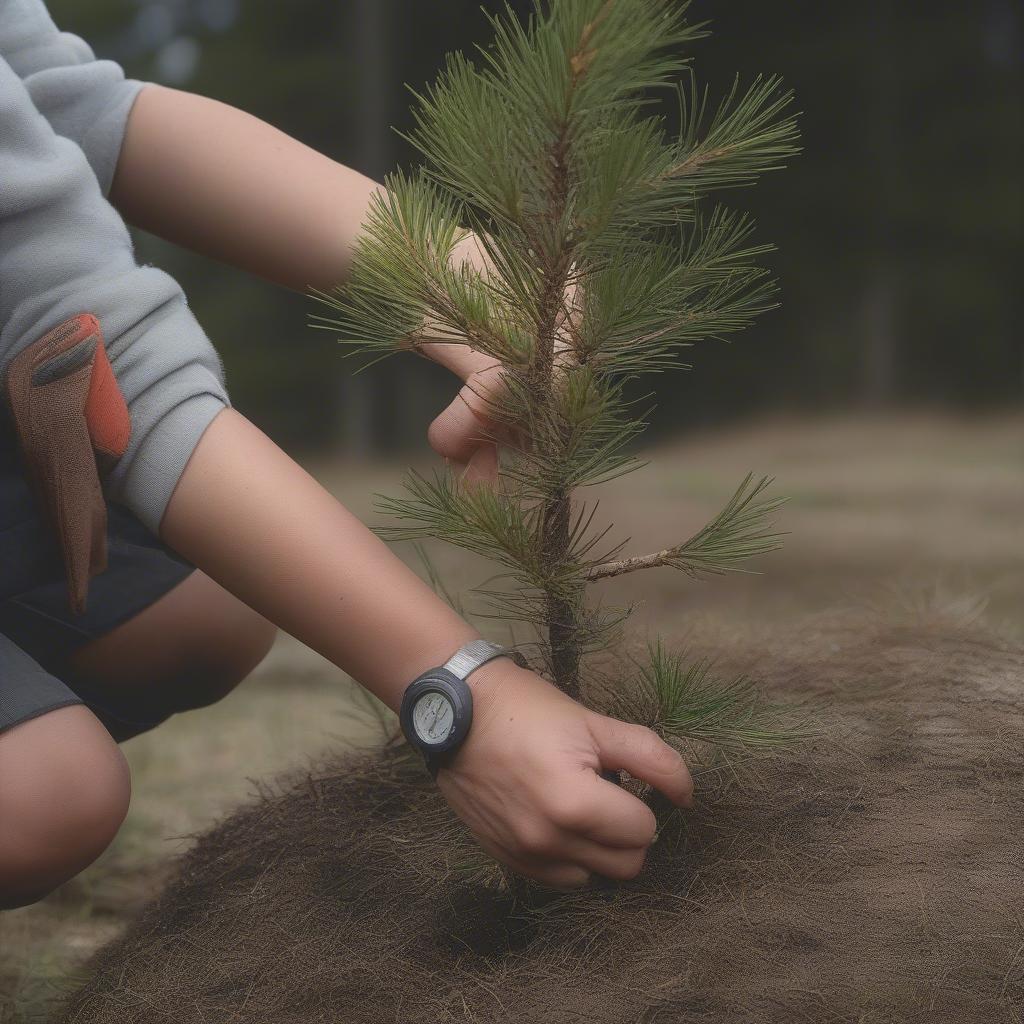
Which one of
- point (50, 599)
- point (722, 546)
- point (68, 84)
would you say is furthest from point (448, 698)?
point (68, 84)

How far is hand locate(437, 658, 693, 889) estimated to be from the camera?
93cm

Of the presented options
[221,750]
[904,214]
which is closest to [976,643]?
[221,750]

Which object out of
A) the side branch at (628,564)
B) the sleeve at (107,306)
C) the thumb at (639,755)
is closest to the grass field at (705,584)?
the side branch at (628,564)

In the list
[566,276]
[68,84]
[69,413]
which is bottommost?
[69,413]

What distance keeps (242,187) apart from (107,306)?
0.31m

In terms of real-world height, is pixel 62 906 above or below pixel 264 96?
below

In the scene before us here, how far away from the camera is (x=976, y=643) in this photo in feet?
4.81

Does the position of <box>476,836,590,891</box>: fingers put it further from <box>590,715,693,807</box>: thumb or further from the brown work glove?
the brown work glove

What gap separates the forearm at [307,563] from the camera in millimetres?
1016

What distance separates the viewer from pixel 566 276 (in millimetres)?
1003

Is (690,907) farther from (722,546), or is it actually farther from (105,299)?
(105,299)

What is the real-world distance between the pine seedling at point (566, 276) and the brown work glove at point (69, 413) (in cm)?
20

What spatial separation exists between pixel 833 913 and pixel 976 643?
596 mm

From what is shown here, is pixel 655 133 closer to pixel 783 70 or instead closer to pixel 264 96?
pixel 783 70
